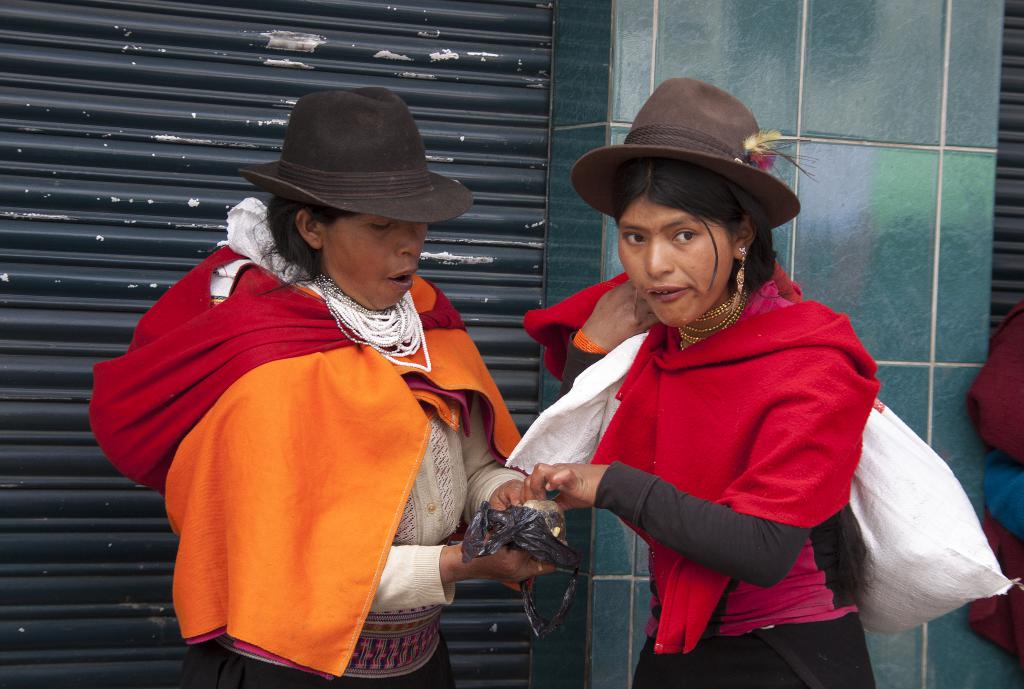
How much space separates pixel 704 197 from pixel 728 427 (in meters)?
0.46

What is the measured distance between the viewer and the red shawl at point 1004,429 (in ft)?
10.8

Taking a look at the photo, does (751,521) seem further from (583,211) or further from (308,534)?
(583,211)

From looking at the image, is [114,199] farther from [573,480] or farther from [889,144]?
[889,144]

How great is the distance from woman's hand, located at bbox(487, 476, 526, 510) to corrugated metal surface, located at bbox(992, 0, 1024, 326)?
239cm

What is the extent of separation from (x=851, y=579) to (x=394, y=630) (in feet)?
3.40

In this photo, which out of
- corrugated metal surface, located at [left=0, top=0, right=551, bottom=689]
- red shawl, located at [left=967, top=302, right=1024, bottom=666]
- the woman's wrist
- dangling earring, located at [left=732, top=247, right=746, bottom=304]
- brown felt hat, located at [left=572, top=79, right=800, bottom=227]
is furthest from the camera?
corrugated metal surface, located at [left=0, top=0, right=551, bottom=689]

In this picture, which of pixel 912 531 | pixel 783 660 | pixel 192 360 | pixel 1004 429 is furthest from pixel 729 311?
pixel 1004 429

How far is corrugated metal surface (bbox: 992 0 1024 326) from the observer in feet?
12.9

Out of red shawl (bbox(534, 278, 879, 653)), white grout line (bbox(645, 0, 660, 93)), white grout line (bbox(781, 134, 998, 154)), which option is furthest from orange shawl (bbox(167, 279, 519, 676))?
white grout line (bbox(781, 134, 998, 154))

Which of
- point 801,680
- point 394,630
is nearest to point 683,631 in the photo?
point 801,680

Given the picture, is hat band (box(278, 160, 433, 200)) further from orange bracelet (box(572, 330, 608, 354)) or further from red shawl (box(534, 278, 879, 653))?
red shawl (box(534, 278, 879, 653))

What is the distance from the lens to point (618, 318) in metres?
2.44

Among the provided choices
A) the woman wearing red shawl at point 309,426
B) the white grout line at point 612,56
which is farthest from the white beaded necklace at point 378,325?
the white grout line at point 612,56

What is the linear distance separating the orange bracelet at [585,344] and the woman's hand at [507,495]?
345 millimetres
